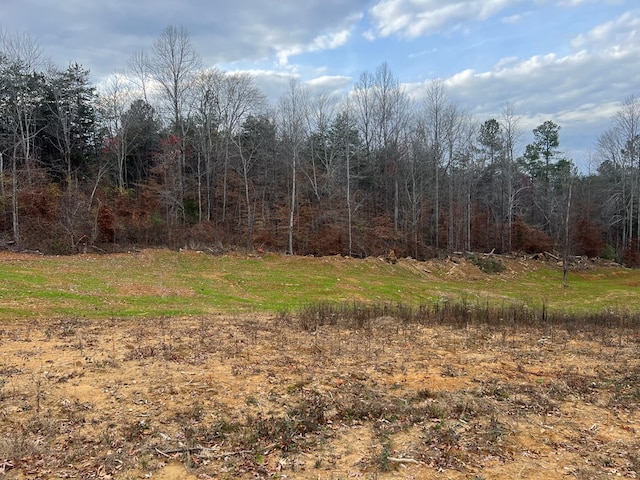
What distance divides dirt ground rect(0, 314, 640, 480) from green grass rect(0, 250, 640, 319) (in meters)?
Answer: 3.99

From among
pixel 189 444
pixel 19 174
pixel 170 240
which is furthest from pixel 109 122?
pixel 189 444

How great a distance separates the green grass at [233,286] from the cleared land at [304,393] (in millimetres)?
297

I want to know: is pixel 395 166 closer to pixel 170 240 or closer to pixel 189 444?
pixel 170 240

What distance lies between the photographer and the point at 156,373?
22.3 feet

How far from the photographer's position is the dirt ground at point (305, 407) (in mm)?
4410

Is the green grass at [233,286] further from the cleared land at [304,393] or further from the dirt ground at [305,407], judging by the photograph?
the dirt ground at [305,407]

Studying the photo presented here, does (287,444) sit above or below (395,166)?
below

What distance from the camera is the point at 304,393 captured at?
6.33m

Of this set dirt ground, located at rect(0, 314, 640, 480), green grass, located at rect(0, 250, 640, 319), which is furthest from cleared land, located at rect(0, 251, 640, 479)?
green grass, located at rect(0, 250, 640, 319)

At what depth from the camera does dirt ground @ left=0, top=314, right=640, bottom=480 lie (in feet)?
14.5

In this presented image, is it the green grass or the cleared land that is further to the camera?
the green grass

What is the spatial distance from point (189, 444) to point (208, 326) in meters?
5.85

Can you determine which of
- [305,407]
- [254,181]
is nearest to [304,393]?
[305,407]

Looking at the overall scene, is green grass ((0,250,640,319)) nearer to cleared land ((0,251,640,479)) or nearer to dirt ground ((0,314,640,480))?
cleared land ((0,251,640,479))
